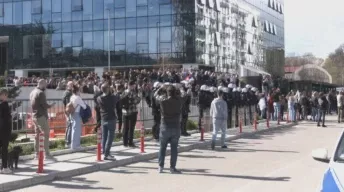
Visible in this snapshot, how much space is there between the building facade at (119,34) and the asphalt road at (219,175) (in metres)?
35.0

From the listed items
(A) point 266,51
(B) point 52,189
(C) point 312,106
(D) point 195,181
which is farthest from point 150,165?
(A) point 266,51

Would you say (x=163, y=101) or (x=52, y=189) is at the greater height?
(x=163, y=101)

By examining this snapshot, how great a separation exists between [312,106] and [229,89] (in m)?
9.65

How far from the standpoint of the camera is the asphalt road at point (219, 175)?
9547mm

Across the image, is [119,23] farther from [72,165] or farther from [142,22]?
[72,165]

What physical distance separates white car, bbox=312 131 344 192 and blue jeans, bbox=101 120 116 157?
290 inches

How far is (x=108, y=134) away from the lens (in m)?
12.7

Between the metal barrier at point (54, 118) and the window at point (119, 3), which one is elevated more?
the window at point (119, 3)

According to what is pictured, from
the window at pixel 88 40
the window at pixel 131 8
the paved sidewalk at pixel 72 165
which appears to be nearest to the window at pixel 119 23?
the window at pixel 131 8

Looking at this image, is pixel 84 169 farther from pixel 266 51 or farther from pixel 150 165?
pixel 266 51

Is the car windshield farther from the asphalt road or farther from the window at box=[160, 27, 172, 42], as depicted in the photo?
the window at box=[160, 27, 172, 42]

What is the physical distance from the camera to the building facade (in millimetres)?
50812

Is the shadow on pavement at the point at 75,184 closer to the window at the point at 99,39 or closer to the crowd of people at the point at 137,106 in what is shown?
the crowd of people at the point at 137,106

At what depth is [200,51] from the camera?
51125 millimetres
